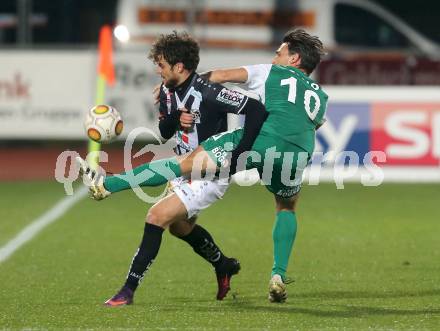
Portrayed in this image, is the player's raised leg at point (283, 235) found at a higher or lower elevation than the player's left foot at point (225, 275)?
higher

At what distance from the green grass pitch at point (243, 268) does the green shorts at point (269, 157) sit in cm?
77

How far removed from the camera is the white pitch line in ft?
34.8

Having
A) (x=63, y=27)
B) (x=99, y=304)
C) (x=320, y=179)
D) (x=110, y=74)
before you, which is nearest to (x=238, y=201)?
(x=320, y=179)

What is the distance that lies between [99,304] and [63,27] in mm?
17526

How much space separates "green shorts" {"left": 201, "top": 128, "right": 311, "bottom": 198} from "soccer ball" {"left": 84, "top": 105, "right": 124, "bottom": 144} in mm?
784

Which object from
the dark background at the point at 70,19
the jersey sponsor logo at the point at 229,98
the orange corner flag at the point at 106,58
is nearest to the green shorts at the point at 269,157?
the jersey sponsor logo at the point at 229,98

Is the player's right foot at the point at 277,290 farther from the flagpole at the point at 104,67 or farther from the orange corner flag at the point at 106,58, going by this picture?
the orange corner flag at the point at 106,58

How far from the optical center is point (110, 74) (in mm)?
18562

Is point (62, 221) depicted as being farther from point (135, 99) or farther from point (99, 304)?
point (135, 99)

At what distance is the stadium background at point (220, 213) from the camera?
7.68 metres

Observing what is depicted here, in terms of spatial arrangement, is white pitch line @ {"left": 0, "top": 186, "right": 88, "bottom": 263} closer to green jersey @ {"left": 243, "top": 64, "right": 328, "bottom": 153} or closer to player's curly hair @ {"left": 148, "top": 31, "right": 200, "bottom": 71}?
player's curly hair @ {"left": 148, "top": 31, "right": 200, "bottom": 71}

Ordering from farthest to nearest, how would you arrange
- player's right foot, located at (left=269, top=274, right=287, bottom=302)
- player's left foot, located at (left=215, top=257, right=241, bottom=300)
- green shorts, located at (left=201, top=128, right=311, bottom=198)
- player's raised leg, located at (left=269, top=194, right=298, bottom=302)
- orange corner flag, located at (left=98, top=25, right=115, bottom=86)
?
orange corner flag, located at (left=98, top=25, right=115, bottom=86)
player's left foot, located at (left=215, top=257, right=241, bottom=300)
player's raised leg, located at (left=269, top=194, right=298, bottom=302)
player's right foot, located at (left=269, top=274, right=287, bottom=302)
green shorts, located at (left=201, top=128, right=311, bottom=198)

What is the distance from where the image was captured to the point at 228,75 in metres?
7.79

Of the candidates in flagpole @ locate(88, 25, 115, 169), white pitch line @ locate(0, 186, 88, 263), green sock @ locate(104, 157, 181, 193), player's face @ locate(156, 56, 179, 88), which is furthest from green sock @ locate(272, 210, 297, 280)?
flagpole @ locate(88, 25, 115, 169)
